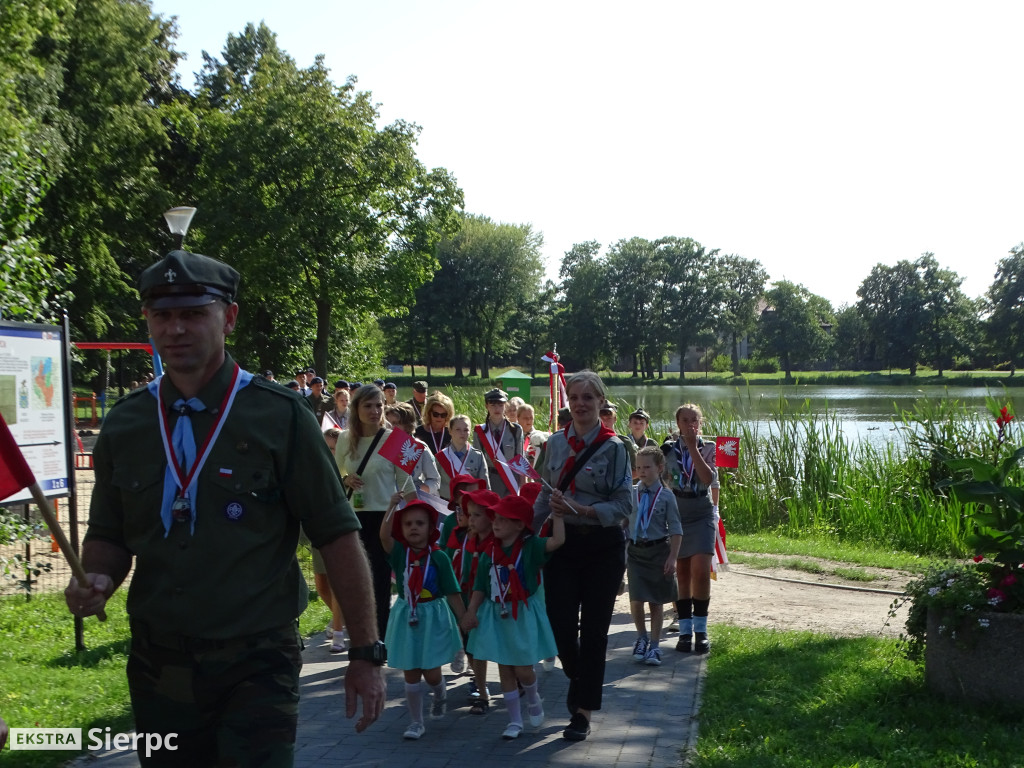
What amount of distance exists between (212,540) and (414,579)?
3.59 meters

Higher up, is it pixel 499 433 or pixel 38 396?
pixel 38 396

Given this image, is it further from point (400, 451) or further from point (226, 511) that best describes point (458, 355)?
point (226, 511)

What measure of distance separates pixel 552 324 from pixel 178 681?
311ft

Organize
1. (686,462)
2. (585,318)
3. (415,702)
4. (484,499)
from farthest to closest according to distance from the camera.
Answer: (585,318) → (686,462) → (484,499) → (415,702)

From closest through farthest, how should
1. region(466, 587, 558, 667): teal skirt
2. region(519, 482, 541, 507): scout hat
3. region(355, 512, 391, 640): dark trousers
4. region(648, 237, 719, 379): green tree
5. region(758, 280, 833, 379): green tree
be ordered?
1. region(466, 587, 558, 667): teal skirt
2. region(519, 482, 541, 507): scout hat
3. region(355, 512, 391, 640): dark trousers
4. region(648, 237, 719, 379): green tree
5. region(758, 280, 833, 379): green tree

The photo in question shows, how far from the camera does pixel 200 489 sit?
300cm

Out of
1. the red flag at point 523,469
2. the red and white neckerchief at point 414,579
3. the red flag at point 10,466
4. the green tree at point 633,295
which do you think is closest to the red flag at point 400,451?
the red and white neckerchief at point 414,579

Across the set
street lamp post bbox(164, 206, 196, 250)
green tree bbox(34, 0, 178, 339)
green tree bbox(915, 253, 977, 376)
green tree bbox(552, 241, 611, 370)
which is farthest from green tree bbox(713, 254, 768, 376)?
street lamp post bbox(164, 206, 196, 250)

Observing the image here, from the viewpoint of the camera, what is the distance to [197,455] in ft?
9.96

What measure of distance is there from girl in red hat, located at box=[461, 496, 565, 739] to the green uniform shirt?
3.19 m

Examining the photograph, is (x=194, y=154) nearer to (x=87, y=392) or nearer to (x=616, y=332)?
(x=87, y=392)

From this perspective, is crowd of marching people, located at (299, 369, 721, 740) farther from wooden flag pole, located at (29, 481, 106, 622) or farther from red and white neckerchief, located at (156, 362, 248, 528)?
wooden flag pole, located at (29, 481, 106, 622)

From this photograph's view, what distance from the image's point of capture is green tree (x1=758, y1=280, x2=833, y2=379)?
10881 cm

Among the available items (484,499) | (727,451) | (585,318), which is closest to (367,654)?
(484,499)
